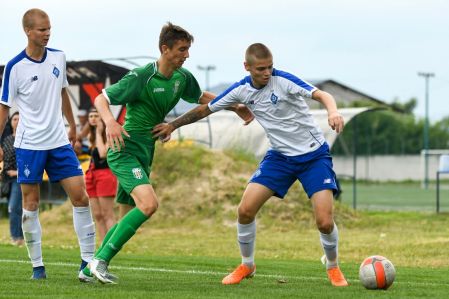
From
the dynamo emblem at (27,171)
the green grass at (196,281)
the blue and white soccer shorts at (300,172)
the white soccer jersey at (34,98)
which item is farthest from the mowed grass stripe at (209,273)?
the white soccer jersey at (34,98)

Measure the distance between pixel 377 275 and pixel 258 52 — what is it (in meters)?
2.28

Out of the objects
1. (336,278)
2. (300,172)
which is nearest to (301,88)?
(300,172)

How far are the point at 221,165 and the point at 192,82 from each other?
14.0 metres

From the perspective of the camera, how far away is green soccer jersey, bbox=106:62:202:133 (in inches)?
396

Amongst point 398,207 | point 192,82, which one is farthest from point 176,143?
point 192,82

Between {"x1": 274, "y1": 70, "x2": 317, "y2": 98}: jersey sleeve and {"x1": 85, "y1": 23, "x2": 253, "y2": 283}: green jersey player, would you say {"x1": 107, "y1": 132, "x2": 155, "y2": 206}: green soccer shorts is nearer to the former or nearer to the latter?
{"x1": 85, "y1": 23, "x2": 253, "y2": 283}: green jersey player

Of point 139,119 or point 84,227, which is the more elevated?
point 139,119

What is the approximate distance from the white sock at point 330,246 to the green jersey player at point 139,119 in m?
1.67

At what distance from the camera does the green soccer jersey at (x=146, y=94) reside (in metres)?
10.1

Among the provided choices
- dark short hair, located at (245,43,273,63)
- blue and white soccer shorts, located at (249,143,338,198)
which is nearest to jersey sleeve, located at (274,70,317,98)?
dark short hair, located at (245,43,273,63)

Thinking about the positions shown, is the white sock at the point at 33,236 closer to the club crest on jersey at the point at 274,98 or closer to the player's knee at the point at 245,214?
the player's knee at the point at 245,214

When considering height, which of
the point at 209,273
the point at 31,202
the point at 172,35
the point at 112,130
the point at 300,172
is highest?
the point at 172,35

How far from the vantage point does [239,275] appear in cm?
1062

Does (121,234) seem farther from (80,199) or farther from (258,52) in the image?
(258,52)
